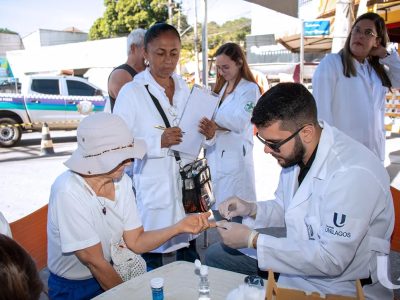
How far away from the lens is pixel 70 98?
1212cm

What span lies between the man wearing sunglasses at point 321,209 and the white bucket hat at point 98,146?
2.09ft

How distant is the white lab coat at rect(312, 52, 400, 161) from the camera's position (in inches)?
122

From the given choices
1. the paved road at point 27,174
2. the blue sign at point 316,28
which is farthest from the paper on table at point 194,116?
the blue sign at point 316,28

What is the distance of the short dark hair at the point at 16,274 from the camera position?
1019mm

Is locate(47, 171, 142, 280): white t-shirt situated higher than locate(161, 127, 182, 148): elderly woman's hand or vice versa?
locate(161, 127, 182, 148): elderly woman's hand

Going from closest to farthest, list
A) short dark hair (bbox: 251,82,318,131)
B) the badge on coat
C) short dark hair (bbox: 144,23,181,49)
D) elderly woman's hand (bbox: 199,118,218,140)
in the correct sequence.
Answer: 1. short dark hair (bbox: 251,82,318,131)
2. short dark hair (bbox: 144,23,181,49)
3. elderly woman's hand (bbox: 199,118,218,140)
4. the badge on coat

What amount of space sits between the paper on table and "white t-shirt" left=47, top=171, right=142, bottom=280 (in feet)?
2.54

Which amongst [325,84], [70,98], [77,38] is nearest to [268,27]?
[77,38]

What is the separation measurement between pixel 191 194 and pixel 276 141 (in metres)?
1.15

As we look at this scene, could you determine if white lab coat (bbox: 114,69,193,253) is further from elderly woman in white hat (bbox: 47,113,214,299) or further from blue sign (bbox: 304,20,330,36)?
blue sign (bbox: 304,20,330,36)

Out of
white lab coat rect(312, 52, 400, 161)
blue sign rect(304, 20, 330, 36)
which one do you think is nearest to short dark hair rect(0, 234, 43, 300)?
white lab coat rect(312, 52, 400, 161)

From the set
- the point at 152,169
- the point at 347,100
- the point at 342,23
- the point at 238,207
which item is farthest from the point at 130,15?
the point at 238,207

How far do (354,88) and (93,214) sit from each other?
2.22 meters

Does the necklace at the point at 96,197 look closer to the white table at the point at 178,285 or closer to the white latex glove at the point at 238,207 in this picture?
the white table at the point at 178,285
